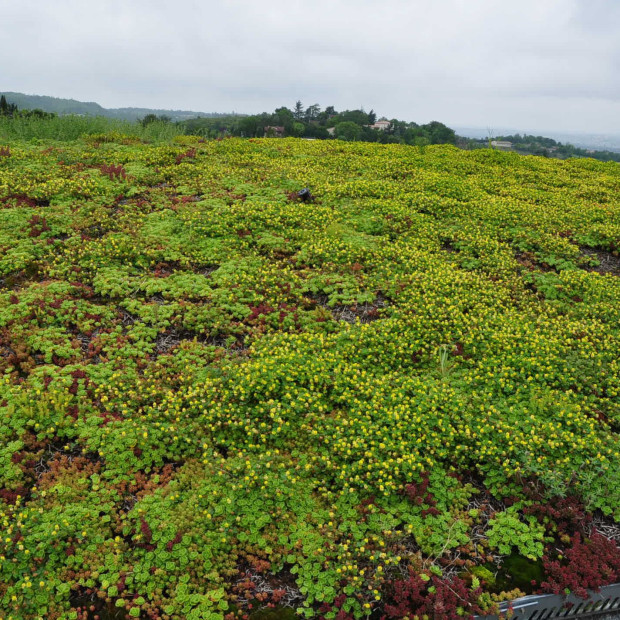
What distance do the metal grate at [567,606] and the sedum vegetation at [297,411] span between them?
132 mm

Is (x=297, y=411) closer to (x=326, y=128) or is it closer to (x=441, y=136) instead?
(x=441, y=136)

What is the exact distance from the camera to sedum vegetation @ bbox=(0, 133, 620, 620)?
4484 mm

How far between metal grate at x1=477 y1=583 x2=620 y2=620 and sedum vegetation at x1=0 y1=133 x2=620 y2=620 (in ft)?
0.43

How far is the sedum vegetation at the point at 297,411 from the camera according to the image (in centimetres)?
448

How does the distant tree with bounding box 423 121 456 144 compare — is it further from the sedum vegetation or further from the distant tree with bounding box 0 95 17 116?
the sedum vegetation

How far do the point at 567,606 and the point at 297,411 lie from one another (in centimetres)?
372

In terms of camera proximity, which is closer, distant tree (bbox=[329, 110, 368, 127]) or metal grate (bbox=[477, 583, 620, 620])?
metal grate (bbox=[477, 583, 620, 620])

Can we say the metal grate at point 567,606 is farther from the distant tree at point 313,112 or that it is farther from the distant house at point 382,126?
the distant tree at point 313,112

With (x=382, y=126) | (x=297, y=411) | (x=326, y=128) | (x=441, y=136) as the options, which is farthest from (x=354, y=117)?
(x=297, y=411)

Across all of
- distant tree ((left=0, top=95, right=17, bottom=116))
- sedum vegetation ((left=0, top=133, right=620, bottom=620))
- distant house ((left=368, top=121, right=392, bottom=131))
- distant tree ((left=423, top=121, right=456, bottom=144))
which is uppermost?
distant house ((left=368, top=121, right=392, bottom=131))

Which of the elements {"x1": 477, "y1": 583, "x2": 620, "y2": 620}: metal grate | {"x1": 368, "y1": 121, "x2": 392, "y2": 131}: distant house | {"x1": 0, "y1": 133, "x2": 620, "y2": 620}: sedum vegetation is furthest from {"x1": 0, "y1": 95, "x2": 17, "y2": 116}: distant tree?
{"x1": 368, "y1": 121, "x2": 392, "y2": 131}: distant house

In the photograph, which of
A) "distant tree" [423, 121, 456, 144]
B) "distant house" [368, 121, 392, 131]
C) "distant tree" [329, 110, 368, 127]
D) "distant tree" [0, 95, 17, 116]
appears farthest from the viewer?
"distant tree" [329, 110, 368, 127]

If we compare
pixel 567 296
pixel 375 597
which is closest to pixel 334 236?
pixel 567 296

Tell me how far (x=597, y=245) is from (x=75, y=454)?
1274 cm
